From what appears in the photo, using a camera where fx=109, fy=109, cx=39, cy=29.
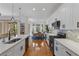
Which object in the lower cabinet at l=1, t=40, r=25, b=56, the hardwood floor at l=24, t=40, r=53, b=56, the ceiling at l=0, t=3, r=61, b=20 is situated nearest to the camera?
the lower cabinet at l=1, t=40, r=25, b=56

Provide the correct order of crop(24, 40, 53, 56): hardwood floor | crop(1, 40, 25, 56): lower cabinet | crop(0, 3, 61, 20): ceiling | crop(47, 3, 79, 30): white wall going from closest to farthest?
crop(1, 40, 25, 56): lower cabinet
crop(47, 3, 79, 30): white wall
crop(0, 3, 61, 20): ceiling
crop(24, 40, 53, 56): hardwood floor

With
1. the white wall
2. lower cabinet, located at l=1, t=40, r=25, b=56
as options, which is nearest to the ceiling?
the white wall

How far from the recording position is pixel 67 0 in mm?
1458

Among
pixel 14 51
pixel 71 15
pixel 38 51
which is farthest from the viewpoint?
pixel 38 51

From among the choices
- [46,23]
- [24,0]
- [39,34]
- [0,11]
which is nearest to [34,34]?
[39,34]

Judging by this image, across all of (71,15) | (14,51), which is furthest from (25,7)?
(14,51)

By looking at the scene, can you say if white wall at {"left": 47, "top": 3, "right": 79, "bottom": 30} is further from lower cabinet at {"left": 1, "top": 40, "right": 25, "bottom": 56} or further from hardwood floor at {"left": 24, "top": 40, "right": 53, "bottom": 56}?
lower cabinet at {"left": 1, "top": 40, "right": 25, "bottom": 56}

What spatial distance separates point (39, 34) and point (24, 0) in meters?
6.78

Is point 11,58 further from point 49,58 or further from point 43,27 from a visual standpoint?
point 43,27

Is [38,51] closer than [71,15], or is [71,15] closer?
[71,15]

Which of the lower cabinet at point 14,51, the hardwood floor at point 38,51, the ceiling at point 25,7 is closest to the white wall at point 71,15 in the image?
the ceiling at point 25,7

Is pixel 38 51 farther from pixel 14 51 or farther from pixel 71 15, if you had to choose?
pixel 14 51

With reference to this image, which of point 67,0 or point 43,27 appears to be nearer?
point 67,0

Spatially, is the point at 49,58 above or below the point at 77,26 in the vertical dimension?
below
